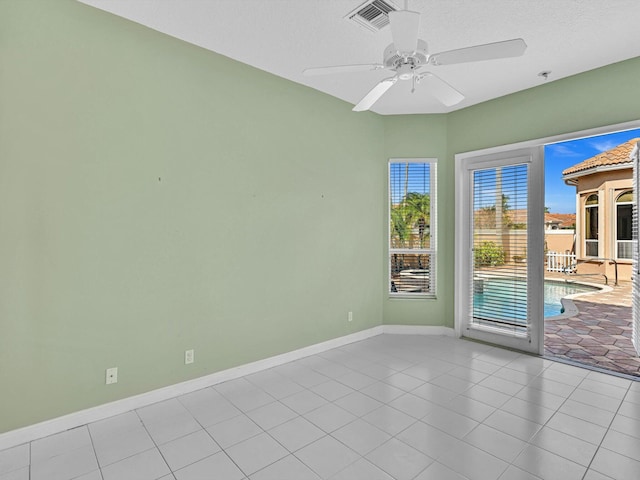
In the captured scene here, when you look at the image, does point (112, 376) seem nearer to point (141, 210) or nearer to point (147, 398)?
point (147, 398)

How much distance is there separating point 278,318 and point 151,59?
2.61 m

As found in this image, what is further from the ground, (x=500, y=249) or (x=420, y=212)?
(x=420, y=212)

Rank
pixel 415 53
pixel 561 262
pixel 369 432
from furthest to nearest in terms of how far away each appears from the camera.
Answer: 1. pixel 561 262
2. pixel 369 432
3. pixel 415 53

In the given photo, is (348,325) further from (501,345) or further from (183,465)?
(183,465)

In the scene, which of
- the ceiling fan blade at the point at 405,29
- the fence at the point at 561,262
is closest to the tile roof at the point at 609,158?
the fence at the point at 561,262

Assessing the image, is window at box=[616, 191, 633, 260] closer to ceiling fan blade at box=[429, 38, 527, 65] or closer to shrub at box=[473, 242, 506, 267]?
shrub at box=[473, 242, 506, 267]

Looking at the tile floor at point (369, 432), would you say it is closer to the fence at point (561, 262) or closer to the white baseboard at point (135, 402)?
the white baseboard at point (135, 402)

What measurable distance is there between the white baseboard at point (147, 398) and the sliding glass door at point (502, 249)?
5.34ft

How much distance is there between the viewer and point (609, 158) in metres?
8.59

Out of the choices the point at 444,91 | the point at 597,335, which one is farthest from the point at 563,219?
the point at 444,91

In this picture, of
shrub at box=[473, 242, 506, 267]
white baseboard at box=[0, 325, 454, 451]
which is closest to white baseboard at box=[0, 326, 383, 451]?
white baseboard at box=[0, 325, 454, 451]

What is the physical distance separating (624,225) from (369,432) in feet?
34.3

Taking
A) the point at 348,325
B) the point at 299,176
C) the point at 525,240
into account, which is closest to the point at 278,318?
the point at 348,325

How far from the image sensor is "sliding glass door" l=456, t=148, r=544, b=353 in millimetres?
3850
